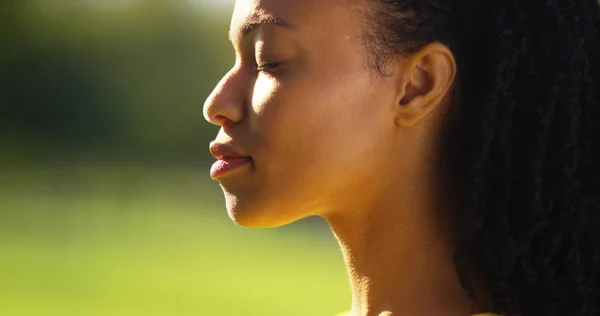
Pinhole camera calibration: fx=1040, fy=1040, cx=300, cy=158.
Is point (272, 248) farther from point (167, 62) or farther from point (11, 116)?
point (11, 116)

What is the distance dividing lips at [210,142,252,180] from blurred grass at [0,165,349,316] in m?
8.58

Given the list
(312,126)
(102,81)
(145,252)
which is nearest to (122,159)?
(102,81)

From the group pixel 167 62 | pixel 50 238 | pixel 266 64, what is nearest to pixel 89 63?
pixel 167 62

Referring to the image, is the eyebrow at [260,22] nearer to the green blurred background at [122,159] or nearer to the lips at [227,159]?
the lips at [227,159]

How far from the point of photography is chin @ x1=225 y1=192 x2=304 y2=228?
2.42 meters

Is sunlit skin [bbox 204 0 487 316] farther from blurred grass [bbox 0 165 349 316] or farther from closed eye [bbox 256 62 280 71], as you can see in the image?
blurred grass [bbox 0 165 349 316]

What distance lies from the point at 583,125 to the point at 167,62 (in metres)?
16.7

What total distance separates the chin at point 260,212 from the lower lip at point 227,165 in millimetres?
64

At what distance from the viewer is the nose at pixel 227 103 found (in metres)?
2.41

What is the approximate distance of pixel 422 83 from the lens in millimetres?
2443

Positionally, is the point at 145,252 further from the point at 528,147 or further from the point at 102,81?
the point at 528,147

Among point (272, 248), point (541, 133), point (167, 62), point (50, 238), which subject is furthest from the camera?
point (167, 62)

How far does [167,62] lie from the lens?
18.7 m

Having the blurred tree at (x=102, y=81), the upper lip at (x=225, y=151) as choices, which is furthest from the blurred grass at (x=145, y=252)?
the upper lip at (x=225, y=151)
